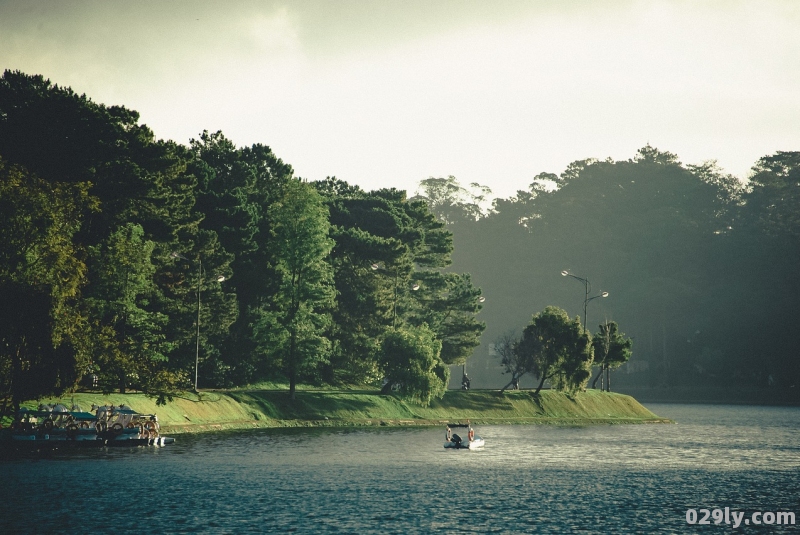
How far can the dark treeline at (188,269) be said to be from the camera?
63844 mm

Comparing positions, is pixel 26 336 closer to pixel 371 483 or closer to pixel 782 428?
pixel 371 483

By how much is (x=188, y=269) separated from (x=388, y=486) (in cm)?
4758

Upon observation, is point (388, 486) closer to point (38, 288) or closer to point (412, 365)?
point (38, 288)

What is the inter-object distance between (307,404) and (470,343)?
3446 centimetres

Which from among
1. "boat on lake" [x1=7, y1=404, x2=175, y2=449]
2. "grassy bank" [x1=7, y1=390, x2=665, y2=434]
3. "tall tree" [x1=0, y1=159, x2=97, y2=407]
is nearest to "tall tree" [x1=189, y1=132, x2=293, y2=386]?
"grassy bank" [x1=7, y1=390, x2=665, y2=434]

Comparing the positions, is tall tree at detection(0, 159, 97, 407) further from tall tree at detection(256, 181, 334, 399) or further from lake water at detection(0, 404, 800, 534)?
tall tree at detection(256, 181, 334, 399)

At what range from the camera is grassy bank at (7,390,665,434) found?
78.6 m

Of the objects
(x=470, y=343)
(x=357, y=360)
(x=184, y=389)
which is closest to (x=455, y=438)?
(x=184, y=389)

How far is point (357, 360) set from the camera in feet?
361

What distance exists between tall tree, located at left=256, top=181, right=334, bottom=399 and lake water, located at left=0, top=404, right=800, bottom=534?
49.3 ft

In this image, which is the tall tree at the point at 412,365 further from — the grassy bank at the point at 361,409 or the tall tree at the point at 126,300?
the tall tree at the point at 126,300

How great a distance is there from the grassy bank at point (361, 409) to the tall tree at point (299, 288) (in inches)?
155

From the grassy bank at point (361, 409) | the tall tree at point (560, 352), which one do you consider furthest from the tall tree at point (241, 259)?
the tall tree at point (560, 352)

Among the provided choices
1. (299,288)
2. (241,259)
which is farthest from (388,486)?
(241,259)
